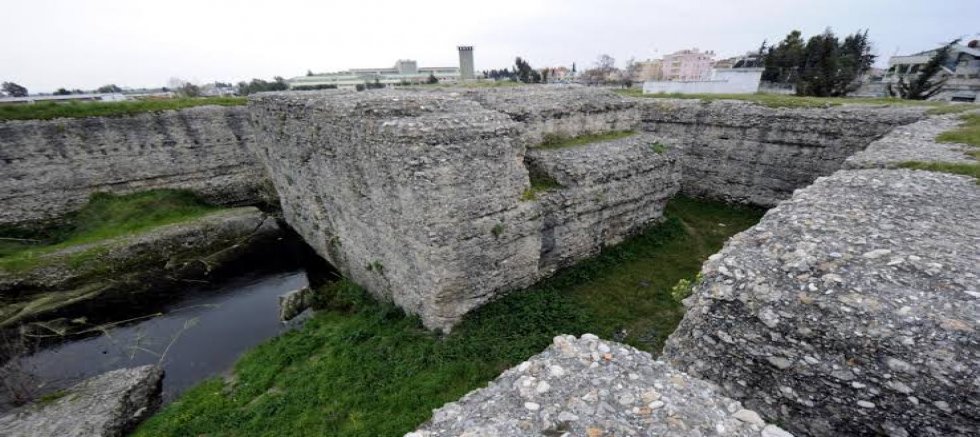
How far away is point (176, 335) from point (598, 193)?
532 inches

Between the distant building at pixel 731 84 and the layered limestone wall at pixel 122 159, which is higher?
the distant building at pixel 731 84

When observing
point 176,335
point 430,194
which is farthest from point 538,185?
point 176,335

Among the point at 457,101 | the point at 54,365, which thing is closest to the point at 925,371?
the point at 457,101

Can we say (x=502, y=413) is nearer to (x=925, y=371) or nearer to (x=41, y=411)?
(x=925, y=371)

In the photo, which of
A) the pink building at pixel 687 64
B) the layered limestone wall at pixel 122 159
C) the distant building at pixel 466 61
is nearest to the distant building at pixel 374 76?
the distant building at pixel 466 61

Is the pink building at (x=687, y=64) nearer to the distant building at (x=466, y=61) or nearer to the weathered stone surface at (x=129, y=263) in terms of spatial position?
the distant building at (x=466, y=61)

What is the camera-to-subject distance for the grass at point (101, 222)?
16.1 m

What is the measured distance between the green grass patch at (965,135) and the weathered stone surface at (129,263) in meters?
22.8

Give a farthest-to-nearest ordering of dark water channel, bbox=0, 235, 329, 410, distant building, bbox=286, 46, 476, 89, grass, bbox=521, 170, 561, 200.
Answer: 1. distant building, bbox=286, 46, 476, 89
2. dark water channel, bbox=0, 235, 329, 410
3. grass, bbox=521, 170, 561, 200

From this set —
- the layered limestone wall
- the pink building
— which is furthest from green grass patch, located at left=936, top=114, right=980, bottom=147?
the pink building

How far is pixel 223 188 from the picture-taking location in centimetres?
2269

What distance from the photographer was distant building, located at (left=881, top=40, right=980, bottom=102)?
31109mm

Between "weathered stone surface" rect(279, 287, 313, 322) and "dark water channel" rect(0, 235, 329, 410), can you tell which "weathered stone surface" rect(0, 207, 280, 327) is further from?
"weathered stone surface" rect(279, 287, 313, 322)

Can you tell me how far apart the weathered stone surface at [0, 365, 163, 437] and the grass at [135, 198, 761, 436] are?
2.23 ft
